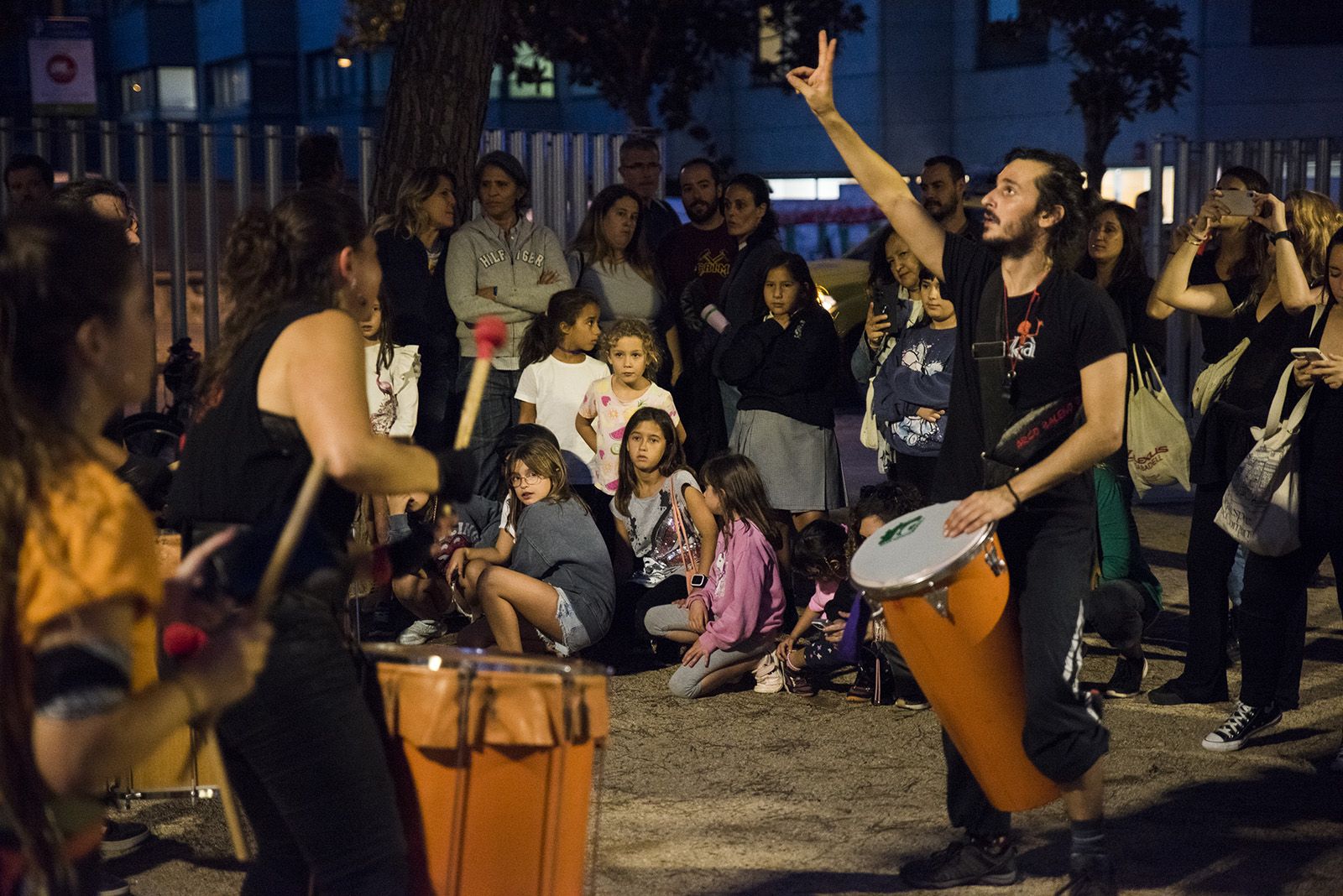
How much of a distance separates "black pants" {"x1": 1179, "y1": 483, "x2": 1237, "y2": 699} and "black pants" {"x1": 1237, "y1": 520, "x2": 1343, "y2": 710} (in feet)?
1.25

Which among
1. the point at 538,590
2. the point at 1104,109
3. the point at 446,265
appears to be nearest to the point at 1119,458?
the point at 538,590

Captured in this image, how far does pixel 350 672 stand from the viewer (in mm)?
3115

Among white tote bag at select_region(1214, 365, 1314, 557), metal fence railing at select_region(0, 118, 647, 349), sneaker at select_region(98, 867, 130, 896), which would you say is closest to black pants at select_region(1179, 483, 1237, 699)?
white tote bag at select_region(1214, 365, 1314, 557)

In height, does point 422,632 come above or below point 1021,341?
below

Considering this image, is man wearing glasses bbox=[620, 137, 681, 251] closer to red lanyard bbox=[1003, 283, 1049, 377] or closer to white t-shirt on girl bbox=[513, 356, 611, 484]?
white t-shirt on girl bbox=[513, 356, 611, 484]

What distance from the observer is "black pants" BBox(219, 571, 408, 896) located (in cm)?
301

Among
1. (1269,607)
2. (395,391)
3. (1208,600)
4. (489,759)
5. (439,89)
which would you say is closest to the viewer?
(489,759)

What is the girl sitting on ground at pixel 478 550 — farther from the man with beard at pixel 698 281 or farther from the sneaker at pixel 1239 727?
the sneaker at pixel 1239 727

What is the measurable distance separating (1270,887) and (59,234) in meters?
3.70

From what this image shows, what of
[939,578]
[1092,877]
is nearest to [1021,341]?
[939,578]

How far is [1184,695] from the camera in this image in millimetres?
6492

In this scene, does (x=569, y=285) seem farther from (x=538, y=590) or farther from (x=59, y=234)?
(x=59, y=234)

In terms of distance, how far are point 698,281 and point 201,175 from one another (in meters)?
4.22

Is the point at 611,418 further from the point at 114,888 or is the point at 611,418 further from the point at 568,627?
the point at 114,888
